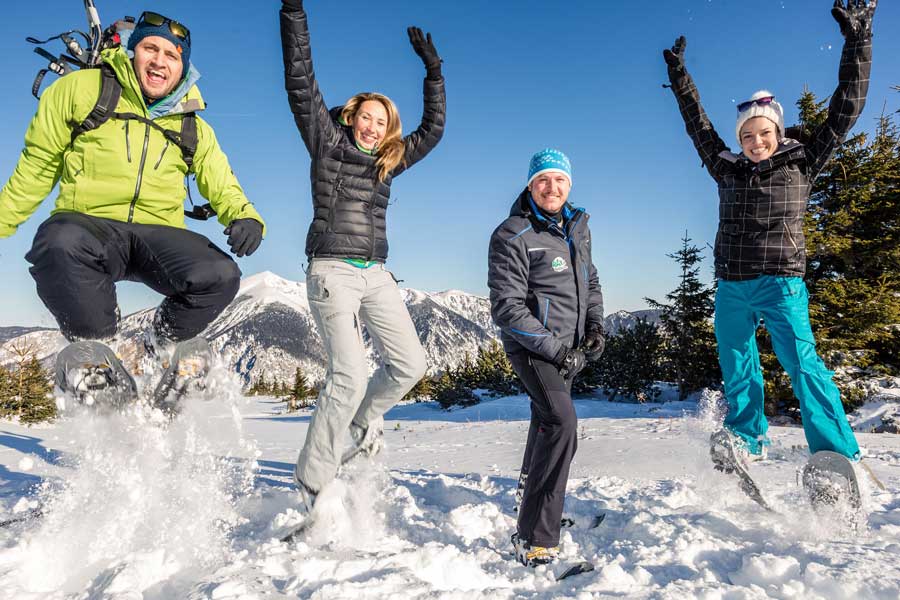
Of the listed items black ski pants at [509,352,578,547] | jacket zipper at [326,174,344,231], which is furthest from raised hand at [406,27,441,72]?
black ski pants at [509,352,578,547]

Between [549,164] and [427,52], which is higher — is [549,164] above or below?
below

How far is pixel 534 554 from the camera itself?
2.63 metres

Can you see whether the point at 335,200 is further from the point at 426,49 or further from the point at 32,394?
the point at 32,394

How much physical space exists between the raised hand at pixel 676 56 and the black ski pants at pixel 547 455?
2769mm

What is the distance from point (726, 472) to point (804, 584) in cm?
150

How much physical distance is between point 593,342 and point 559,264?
1.87ft

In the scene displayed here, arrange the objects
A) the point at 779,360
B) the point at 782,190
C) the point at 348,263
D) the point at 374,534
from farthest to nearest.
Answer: the point at 782,190 → the point at 779,360 → the point at 348,263 → the point at 374,534

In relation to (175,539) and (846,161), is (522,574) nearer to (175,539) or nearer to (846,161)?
(175,539)

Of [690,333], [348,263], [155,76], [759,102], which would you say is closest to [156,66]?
[155,76]

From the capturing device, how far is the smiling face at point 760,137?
3.63m

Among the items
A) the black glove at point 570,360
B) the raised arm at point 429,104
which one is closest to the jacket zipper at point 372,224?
the raised arm at point 429,104

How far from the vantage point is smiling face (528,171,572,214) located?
320 cm

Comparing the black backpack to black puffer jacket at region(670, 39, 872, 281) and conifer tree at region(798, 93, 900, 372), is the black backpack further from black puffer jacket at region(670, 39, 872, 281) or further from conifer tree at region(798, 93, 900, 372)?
conifer tree at region(798, 93, 900, 372)

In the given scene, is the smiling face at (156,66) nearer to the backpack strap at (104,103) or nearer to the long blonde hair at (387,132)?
the backpack strap at (104,103)
